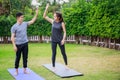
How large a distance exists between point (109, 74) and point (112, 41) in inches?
259

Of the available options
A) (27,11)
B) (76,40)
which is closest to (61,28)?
(76,40)

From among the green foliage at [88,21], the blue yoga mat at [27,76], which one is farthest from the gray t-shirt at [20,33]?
the green foliage at [88,21]

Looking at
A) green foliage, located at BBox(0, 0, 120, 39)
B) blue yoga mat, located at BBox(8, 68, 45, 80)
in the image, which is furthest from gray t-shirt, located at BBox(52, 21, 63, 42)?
green foliage, located at BBox(0, 0, 120, 39)

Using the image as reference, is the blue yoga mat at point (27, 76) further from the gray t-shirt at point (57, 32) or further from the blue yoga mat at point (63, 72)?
the gray t-shirt at point (57, 32)

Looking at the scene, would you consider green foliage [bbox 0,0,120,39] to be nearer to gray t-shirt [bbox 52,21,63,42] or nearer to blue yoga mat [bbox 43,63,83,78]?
gray t-shirt [bbox 52,21,63,42]

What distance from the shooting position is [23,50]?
21.9ft

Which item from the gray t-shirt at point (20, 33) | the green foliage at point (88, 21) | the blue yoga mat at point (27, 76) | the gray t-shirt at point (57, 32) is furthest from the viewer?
the green foliage at point (88, 21)

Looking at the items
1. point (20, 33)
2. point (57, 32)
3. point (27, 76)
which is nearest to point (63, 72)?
point (27, 76)

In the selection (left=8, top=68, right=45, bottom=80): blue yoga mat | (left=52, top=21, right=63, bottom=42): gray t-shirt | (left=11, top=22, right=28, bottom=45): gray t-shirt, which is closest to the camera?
(left=8, top=68, right=45, bottom=80): blue yoga mat

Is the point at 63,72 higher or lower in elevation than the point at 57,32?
lower

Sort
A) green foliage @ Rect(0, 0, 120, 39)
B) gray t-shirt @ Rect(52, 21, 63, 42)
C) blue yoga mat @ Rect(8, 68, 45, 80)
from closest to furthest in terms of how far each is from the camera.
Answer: blue yoga mat @ Rect(8, 68, 45, 80) → gray t-shirt @ Rect(52, 21, 63, 42) → green foliage @ Rect(0, 0, 120, 39)

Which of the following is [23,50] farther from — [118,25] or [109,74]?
[118,25]

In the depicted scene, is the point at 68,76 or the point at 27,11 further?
the point at 27,11

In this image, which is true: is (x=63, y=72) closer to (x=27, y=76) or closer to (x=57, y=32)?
(x=27, y=76)
